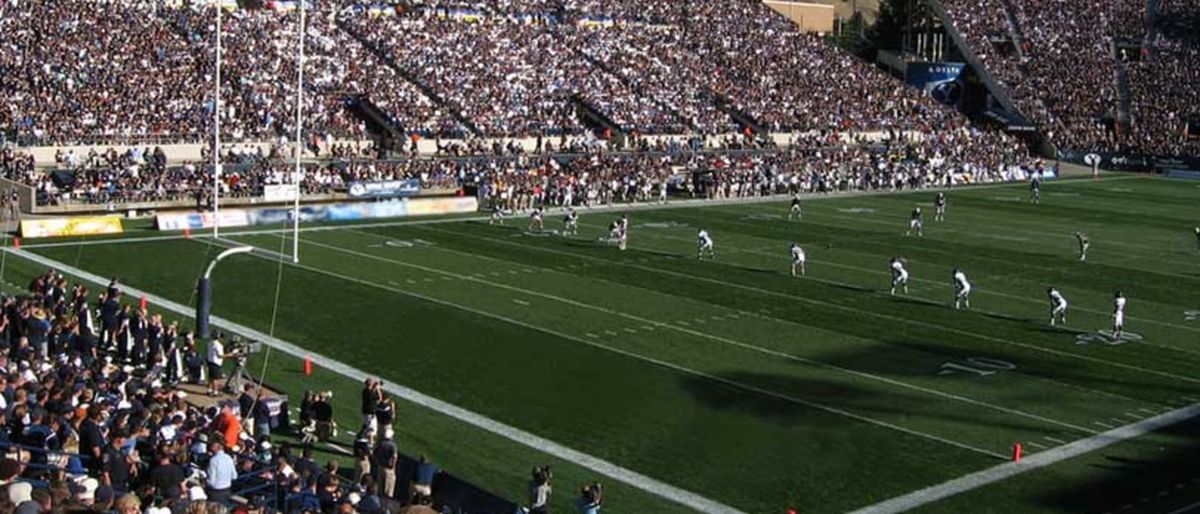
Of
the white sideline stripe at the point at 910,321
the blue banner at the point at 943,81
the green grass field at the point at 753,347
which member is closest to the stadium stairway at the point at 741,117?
the blue banner at the point at 943,81

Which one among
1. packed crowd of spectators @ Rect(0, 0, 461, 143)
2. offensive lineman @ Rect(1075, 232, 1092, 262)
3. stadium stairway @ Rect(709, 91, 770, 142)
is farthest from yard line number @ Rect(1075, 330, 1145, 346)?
stadium stairway @ Rect(709, 91, 770, 142)

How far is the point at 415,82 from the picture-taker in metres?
55.5

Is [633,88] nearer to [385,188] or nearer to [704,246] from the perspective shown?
[385,188]

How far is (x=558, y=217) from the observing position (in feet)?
139

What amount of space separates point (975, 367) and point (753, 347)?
3810mm

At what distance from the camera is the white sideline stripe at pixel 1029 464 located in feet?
53.8

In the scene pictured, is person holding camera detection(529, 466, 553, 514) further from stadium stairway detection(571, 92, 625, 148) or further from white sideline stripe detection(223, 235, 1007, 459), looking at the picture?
stadium stairway detection(571, 92, 625, 148)

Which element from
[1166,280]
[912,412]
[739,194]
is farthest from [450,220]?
[912,412]

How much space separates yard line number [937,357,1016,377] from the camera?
2291 cm

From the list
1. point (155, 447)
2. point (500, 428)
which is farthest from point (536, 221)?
point (155, 447)

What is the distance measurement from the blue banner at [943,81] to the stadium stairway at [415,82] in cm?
3162

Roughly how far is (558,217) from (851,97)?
30574 mm

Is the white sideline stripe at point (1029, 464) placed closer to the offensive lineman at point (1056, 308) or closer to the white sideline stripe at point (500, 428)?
the white sideline stripe at point (500, 428)

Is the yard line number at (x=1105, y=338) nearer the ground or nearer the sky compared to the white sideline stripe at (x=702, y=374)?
nearer the sky
